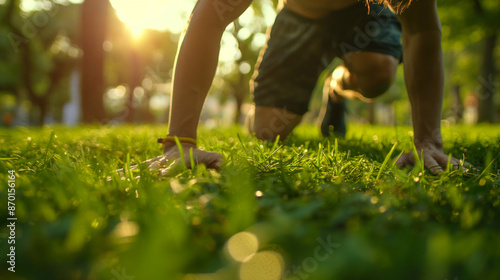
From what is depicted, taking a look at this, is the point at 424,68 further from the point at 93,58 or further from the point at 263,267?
the point at 93,58

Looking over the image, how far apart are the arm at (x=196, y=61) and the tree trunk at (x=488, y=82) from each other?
14917 millimetres

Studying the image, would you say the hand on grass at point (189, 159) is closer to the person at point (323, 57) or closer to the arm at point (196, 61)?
the arm at point (196, 61)

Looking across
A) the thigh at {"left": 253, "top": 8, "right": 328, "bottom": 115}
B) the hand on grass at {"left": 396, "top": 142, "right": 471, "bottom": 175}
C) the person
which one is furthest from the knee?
the hand on grass at {"left": 396, "top": 142, "right": 471, "bottom": 175}

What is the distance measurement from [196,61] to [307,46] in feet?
6.49

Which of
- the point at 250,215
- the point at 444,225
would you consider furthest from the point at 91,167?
the point at 444,225

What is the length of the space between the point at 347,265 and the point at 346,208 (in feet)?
Result: 1.09

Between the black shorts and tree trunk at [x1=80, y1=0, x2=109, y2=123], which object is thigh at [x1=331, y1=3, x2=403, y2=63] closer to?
the black shorts

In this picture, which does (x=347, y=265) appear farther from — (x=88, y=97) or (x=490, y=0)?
(x=490, y=0)

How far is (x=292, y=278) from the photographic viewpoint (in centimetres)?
54

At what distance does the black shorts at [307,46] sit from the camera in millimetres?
3375

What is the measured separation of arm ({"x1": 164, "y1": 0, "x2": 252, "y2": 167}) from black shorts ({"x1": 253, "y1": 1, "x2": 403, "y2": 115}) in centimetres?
168

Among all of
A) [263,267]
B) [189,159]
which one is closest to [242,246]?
[263,267]

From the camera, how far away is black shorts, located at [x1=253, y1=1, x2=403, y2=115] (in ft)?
11.1

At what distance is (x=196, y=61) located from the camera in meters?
1.79
